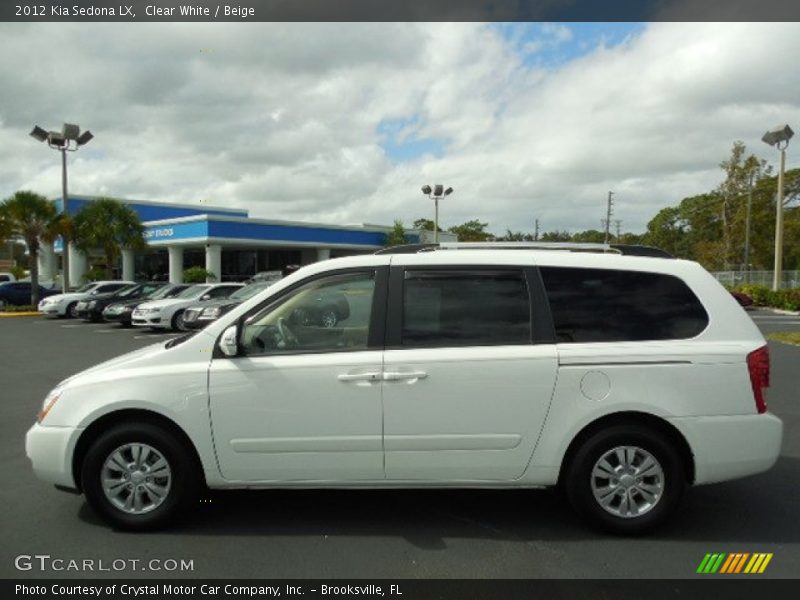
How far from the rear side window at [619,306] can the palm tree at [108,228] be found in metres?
29.7

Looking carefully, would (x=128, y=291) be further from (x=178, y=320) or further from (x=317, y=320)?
(x=317, y=320)

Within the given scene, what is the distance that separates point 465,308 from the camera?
13.3ft

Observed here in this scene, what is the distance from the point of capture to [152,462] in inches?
157

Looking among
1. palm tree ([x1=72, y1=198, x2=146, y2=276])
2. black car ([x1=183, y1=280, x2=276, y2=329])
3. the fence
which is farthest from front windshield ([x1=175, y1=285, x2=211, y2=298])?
the fence

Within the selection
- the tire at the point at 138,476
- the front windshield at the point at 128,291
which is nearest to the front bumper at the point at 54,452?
the tire at the point at 138,476

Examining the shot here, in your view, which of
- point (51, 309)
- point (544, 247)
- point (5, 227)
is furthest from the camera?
point (5, 227)

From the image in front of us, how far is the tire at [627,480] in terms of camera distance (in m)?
3.88

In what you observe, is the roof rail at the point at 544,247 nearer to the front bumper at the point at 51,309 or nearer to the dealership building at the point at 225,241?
the front bumper at the point at 51,309

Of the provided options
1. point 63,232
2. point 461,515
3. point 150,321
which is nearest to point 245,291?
point 150,321

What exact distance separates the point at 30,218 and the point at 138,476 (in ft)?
90.3

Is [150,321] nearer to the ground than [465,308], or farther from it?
nearer to the ground

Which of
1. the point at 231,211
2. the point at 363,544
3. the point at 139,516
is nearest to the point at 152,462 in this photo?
the point at 139,516
